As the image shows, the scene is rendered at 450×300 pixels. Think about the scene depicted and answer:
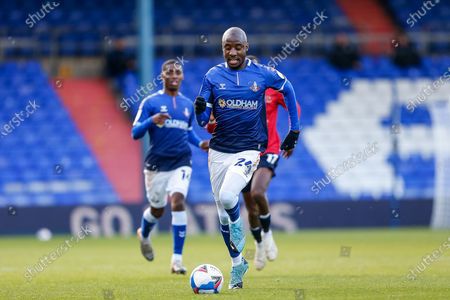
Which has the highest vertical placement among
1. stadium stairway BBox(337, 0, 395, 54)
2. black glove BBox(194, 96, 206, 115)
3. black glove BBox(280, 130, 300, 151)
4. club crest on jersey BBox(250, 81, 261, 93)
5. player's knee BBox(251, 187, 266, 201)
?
stadium stairway BBox(337, 0, 395, 54)

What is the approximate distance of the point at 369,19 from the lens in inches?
1344

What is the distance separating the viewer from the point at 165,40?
31188 millimetres

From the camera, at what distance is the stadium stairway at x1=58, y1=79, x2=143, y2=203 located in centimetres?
2875

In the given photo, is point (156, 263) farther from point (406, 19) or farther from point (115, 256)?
point (406, 19)

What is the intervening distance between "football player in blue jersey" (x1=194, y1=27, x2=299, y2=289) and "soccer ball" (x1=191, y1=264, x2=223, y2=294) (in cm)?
42

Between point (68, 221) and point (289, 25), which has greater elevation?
point (289, 25)

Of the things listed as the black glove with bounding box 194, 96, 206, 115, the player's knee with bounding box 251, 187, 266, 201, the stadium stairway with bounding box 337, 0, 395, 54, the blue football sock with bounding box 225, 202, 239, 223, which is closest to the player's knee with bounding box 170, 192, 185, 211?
the player's knee with bounding box 251, 187, 266, 201

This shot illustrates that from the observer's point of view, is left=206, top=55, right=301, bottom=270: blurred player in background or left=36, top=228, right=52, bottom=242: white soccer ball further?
left=36, top=228, right=52, bottom=242: white soccer ball

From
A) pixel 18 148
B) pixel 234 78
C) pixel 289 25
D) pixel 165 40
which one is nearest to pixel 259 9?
pixel 289 25

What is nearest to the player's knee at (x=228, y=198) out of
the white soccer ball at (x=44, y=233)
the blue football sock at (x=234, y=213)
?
the blue football sock at (x=234, y=213)

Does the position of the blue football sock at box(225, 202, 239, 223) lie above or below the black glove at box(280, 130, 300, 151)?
below

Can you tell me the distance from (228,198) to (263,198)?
3.13 metres

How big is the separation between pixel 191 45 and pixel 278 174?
5.19 meters

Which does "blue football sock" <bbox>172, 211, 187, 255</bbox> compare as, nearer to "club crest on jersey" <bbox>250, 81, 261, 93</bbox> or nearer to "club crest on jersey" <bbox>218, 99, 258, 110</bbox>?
"club crest on jersey" <bbox>218, 99, 258, 110</bbox>
